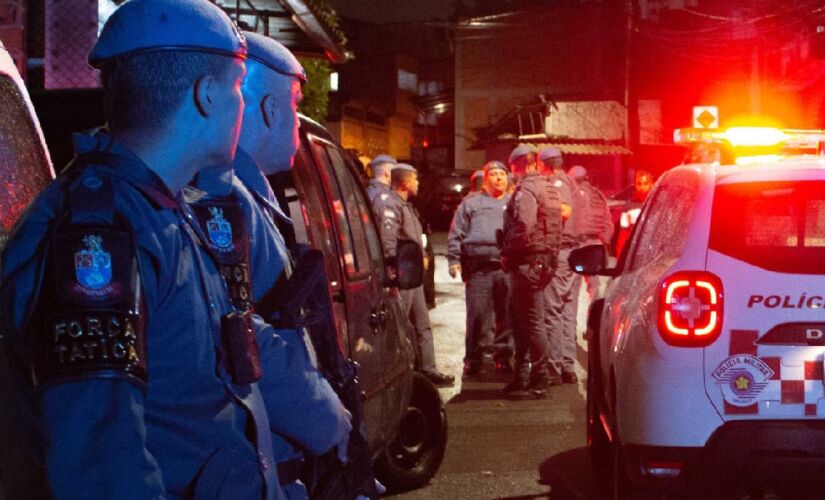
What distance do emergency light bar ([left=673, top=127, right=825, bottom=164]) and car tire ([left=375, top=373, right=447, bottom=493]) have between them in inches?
78.9

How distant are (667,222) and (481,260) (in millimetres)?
5172

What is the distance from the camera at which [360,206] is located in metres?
5.07

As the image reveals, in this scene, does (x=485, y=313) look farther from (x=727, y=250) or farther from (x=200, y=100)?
(x=200, y=100)

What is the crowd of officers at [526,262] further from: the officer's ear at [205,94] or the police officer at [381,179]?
the officer's ear at [205,94]

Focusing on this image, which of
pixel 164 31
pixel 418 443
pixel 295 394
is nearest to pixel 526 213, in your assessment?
pixel 418 443

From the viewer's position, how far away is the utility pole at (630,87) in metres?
37.6

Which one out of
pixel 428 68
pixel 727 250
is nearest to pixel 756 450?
pixel 727 250

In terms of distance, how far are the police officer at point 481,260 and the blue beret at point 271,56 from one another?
299 inches

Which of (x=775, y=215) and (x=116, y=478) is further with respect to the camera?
(x=775, y=215)

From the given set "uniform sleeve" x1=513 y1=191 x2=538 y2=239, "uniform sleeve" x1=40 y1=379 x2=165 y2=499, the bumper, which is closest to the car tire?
the bumper

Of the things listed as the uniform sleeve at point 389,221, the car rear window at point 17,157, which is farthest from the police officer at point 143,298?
the uniform sleeve at point 389,221

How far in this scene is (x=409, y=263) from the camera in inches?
193

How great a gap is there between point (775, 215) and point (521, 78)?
1777 inches

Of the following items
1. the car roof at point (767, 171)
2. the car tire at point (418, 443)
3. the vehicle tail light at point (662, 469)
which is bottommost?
the car tire at point (418, 443)
